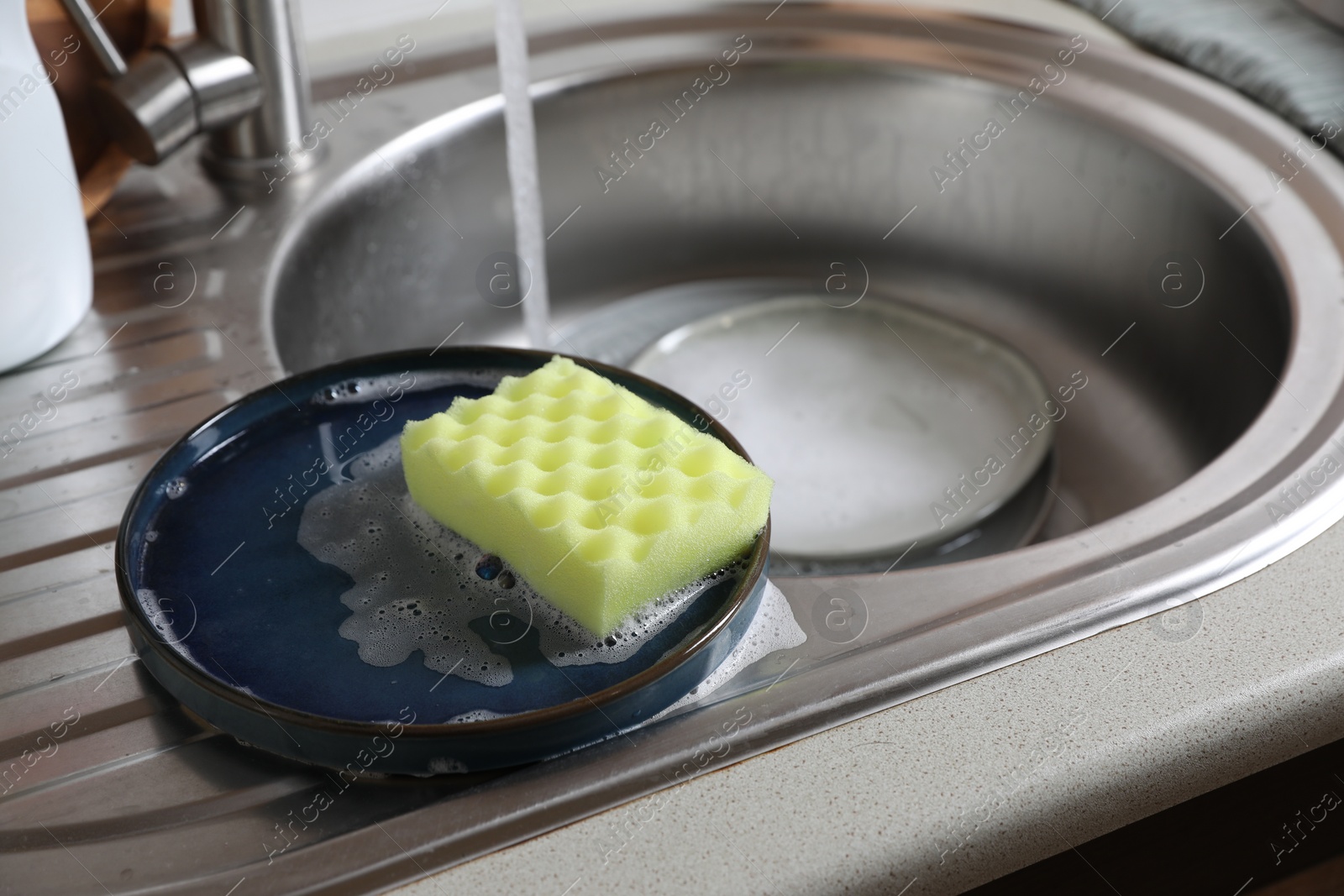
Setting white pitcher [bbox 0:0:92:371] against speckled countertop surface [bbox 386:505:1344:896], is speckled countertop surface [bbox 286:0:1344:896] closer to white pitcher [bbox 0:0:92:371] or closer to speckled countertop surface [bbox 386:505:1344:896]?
speckled countertop surface [bbox 386:505:1344:896]

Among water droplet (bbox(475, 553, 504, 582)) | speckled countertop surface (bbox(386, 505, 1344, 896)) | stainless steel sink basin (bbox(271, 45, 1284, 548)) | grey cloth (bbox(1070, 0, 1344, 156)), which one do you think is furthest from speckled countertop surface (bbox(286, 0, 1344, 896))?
grey cloth (bbox(1070, 0, 1344, 156))

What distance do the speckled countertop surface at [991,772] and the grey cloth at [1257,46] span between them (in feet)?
1.71

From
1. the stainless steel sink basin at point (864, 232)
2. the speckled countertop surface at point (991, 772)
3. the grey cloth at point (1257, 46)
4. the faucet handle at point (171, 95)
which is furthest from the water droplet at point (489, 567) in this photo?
the grey cloth at point (1257, 46)

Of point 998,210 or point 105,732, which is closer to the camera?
point 105,732

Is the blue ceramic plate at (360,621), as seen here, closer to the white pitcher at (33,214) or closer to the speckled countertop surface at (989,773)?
the speckled countertop surface at (989,773)

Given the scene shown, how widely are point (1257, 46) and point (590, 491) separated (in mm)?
773

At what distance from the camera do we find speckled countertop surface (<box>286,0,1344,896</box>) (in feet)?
1.46

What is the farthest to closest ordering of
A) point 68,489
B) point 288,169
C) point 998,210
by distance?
point 998,210
point 288,169
point 68,489

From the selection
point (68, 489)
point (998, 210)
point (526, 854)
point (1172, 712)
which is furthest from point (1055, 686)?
point (998, 210)

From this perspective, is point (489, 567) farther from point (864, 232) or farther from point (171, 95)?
point (864, 232)

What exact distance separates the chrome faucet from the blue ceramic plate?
0.96 feet

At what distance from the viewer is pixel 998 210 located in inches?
41.8

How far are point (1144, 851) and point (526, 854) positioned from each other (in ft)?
0.95

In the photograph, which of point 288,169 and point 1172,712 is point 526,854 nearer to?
point 1172,712
